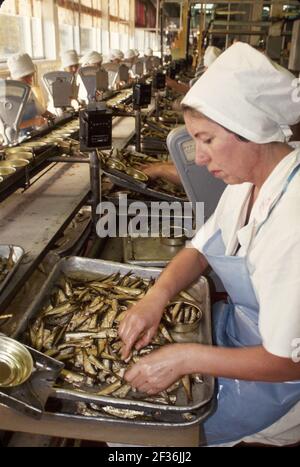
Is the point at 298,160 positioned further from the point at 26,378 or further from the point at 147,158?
the point at 147,158

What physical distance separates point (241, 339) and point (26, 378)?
3.03 feet

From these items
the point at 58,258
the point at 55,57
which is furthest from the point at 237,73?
the point at 55,57

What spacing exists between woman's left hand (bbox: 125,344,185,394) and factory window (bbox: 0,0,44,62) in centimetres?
893

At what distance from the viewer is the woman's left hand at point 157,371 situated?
141cm

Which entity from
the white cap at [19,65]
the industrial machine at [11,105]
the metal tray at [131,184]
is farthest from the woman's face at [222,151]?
the white cap at [19,65]

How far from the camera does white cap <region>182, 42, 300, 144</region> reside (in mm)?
1297

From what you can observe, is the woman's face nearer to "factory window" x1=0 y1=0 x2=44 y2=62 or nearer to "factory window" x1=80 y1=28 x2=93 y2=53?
"factory window" x1=0 y1=0 x2=44 y2=62

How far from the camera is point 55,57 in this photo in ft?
40.2

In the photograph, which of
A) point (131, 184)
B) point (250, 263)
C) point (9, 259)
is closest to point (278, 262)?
point (250, 263)

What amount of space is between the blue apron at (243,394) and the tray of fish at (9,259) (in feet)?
2.70

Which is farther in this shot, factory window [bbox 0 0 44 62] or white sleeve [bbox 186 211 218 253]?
factory window [bbox 0 0 44 62]

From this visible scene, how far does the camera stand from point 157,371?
4.64 ft

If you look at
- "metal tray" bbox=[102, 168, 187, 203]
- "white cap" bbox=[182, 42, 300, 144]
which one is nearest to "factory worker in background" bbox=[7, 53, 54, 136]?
"metal tray" bbox=[102, 168, 187, 203]

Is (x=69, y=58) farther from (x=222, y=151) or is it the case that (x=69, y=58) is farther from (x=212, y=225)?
(x=222, y=151)
